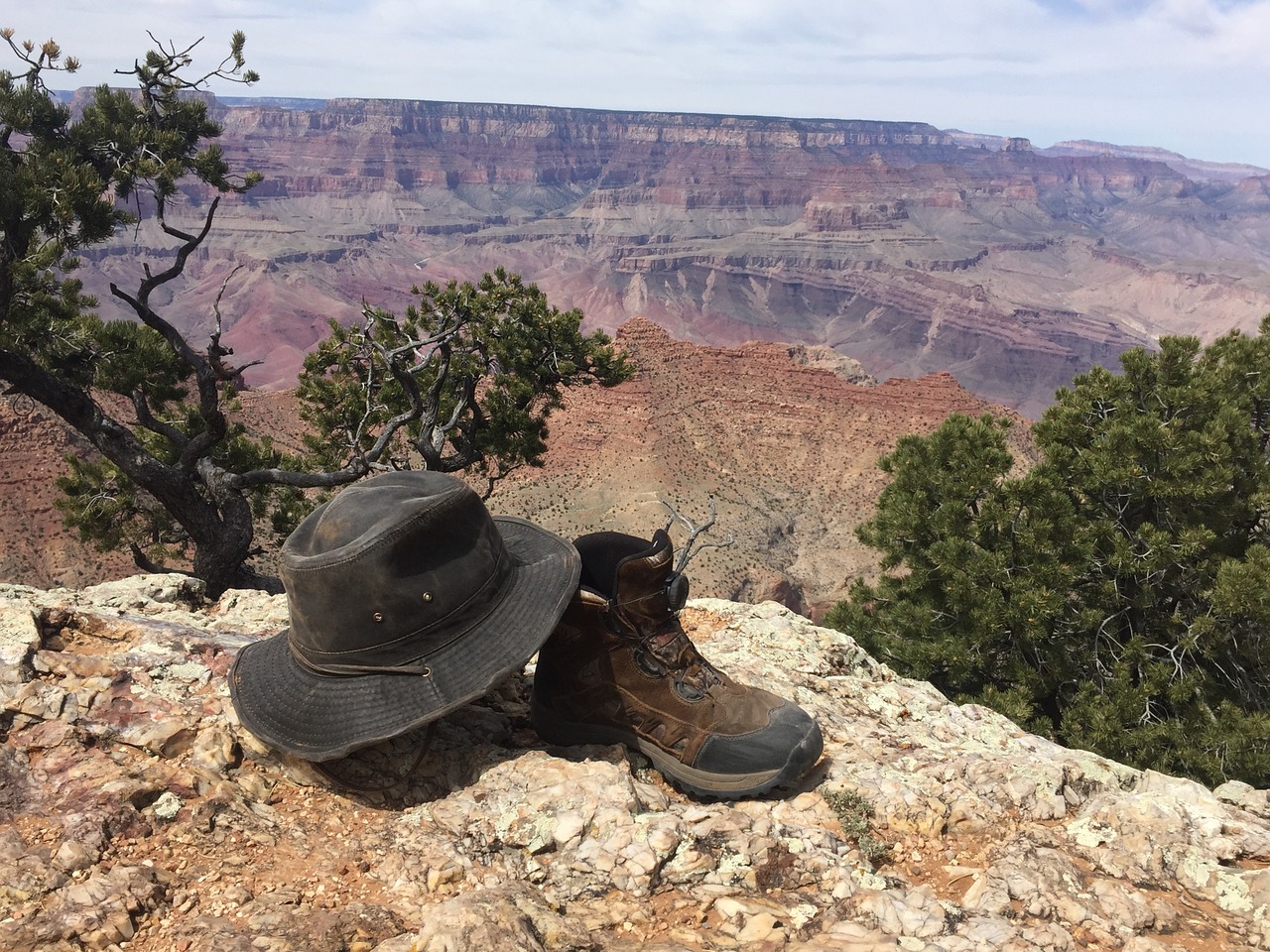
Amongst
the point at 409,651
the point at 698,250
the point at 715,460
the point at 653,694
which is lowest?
the point at 715,460

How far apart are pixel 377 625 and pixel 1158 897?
2.78 m

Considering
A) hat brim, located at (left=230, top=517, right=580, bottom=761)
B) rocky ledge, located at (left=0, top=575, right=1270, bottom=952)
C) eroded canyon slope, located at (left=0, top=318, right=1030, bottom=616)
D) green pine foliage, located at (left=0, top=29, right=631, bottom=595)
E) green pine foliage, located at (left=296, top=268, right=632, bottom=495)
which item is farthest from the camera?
eroded canyon slope, located at (left=0, top=318, right=1030, bottom=616)

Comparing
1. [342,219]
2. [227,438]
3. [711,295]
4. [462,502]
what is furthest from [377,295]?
[462,502]

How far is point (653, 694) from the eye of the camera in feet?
10.7

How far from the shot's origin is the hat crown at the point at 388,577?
281 cm

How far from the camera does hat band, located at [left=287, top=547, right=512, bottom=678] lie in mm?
2875

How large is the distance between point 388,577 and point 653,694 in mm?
1145

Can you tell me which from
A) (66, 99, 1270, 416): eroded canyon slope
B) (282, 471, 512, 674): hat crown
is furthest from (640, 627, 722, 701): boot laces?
(66, 99, 1270, 416): eroded canyon slope

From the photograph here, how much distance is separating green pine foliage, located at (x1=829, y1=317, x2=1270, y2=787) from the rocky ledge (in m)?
6.51

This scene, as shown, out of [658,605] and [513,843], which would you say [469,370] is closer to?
[658,605]

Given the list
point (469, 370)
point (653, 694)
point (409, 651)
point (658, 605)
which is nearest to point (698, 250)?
point (469, 370)

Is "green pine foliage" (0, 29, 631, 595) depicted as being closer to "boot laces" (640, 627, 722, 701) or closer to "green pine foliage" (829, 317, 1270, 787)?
"green pine foliage" (829, 317, 1270, 787)

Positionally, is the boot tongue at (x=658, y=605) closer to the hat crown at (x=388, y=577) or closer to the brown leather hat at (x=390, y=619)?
the brown leather hat at (x=390, y=619)

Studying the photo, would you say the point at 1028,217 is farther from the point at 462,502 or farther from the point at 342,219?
the point at 462,502
